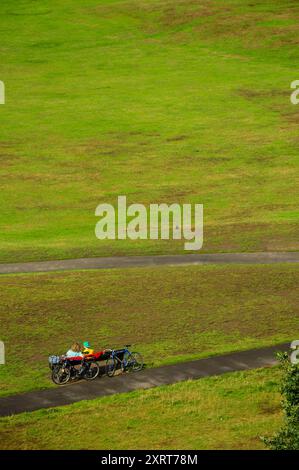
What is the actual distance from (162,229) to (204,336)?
66.9 ft

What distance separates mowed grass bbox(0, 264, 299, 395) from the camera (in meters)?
43.2

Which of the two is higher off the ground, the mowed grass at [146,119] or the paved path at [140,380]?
the mowed grass at [146,119]

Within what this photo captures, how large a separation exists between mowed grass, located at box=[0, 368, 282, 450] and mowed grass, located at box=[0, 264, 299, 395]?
338 cm

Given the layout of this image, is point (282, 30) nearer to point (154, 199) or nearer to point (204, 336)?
point (154, 199)

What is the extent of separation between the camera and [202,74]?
344 feet

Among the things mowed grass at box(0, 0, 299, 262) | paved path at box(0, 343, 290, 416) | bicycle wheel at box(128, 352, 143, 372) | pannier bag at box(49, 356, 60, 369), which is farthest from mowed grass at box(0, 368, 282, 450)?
mowed grass at box(0, 0, 299, 262)

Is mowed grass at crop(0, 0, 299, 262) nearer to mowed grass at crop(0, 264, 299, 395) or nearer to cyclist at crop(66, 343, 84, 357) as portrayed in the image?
mowed grass at crop(0, 264, 299, 395)

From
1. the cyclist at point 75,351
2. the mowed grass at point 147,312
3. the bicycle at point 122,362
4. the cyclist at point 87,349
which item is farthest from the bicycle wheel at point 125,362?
the cyclist at point 75,351

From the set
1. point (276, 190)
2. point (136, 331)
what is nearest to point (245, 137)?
point (276, 190)

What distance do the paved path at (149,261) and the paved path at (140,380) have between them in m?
13.8

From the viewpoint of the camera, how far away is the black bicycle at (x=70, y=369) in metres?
39.8

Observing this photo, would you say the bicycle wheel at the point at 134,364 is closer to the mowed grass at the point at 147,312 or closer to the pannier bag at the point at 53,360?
the mowed grass at the point at 147,312

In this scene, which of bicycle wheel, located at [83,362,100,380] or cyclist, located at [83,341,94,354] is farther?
cyclist, located at [83,341,94,354]

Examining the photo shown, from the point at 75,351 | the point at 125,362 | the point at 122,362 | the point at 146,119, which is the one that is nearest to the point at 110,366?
the point at 122,362
